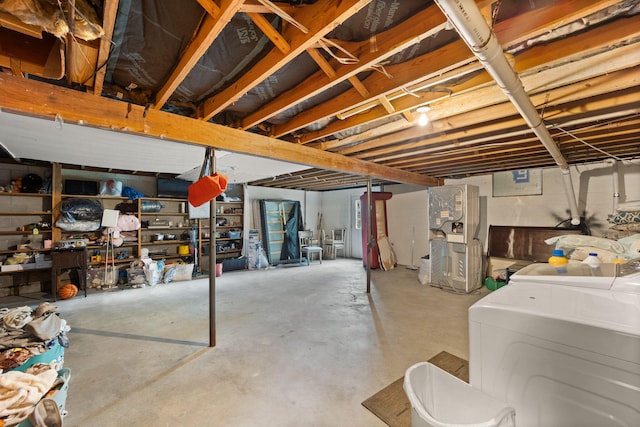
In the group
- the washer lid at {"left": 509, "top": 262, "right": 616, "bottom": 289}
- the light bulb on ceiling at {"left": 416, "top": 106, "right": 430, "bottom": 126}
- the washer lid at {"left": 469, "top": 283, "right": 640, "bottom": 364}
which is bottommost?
the washer lid at {"left": 469, "top": 283, "right": 640, "bottom": 364}

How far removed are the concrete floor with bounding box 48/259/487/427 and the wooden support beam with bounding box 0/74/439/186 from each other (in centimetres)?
205

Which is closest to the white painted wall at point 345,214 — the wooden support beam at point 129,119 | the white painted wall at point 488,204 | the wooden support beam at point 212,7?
the white painted wall at point 488,204

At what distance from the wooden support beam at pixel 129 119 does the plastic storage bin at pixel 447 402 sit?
96.8 inches

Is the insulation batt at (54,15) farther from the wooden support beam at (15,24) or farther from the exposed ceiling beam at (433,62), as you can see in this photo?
the exposed ceiling beam at (433,62)

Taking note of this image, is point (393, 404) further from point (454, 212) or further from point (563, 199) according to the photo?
point (563, 199)

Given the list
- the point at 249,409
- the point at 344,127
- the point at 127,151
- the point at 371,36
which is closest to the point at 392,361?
the point at 249,409

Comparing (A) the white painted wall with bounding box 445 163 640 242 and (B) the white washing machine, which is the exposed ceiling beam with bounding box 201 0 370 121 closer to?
(B) the white washing machine

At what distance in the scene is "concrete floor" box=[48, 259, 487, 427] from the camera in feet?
6.00

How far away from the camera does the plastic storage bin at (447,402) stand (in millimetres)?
1046

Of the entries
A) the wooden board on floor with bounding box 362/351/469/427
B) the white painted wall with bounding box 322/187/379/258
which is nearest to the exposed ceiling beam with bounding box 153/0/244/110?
the wooden board on floor with bounding box 362/351/469/427

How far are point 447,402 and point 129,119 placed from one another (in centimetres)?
288

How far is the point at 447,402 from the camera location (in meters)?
1.31

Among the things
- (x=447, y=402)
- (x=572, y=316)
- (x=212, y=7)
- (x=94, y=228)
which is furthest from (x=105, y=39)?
(x=94, y=228)

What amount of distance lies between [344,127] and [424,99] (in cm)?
82
